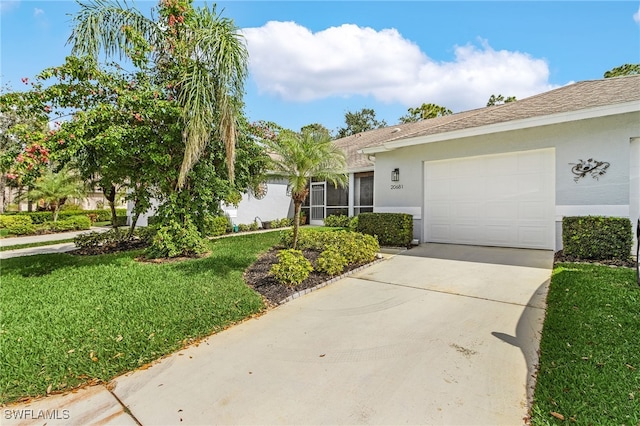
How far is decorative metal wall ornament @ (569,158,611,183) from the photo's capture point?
23.3 ft

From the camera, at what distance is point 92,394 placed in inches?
110

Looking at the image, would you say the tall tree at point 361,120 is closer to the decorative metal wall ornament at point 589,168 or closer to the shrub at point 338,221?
the shrub at point 338,221

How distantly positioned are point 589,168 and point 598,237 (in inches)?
73.0

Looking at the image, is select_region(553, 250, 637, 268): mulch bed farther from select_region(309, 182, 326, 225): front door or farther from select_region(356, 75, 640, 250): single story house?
select_region(309, 182, 326, 225): front door

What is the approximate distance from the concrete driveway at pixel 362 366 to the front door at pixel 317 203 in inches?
416

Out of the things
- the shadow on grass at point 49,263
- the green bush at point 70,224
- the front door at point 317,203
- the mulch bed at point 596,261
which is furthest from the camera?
the green bush at point 70,224

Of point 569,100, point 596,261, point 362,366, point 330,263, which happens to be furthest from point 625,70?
point 362,366

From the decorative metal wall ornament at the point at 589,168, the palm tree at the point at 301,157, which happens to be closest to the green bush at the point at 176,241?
the palm tree at the point at 301,157

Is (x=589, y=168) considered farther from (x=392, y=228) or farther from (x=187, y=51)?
(x=187, y=51)

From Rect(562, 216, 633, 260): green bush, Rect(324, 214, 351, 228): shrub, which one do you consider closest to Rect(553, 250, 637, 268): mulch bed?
Rect(562, 216, 633, 260): green bush

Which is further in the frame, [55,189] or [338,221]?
[55,189]

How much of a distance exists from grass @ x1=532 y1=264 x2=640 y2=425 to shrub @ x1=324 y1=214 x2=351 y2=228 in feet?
30.7

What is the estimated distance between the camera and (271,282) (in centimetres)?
580

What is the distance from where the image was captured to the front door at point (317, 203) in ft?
51.7
